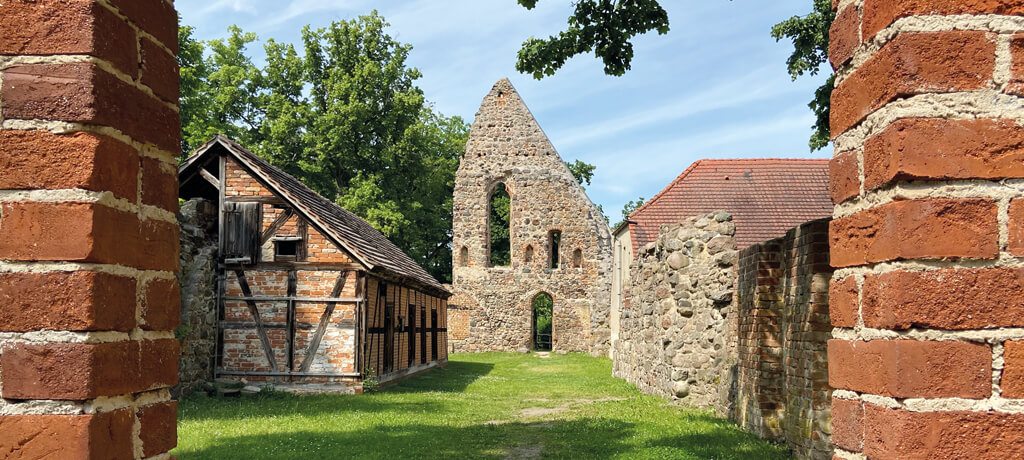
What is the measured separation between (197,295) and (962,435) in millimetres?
14501

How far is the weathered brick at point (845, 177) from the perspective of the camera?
225 cm

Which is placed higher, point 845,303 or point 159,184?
point 159,184

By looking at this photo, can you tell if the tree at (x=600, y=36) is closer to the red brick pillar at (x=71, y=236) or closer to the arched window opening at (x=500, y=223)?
the red brick pillar at (x=71, y=236)

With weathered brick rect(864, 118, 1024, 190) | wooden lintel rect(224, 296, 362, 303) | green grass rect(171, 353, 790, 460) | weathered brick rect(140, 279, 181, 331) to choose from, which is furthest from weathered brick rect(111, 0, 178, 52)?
wooden lintel rect(224, 296, 362, 303)

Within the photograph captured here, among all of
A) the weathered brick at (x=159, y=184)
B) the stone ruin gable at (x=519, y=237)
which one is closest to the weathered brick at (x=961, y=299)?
the weathered brick at (x=159, y=184)

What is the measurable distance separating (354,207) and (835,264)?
29279mm

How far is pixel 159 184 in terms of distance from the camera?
2.53 metres

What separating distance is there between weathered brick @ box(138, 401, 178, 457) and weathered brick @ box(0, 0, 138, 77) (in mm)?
1107

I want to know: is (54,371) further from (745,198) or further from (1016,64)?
(745,198)

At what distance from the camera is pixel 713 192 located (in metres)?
20.7

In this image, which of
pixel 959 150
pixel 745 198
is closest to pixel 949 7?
pixel 959 150

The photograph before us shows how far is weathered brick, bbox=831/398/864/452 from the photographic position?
7.09 ft

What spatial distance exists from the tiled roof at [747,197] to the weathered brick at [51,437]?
1780 centimetres

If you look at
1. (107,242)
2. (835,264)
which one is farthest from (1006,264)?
(107,242)
